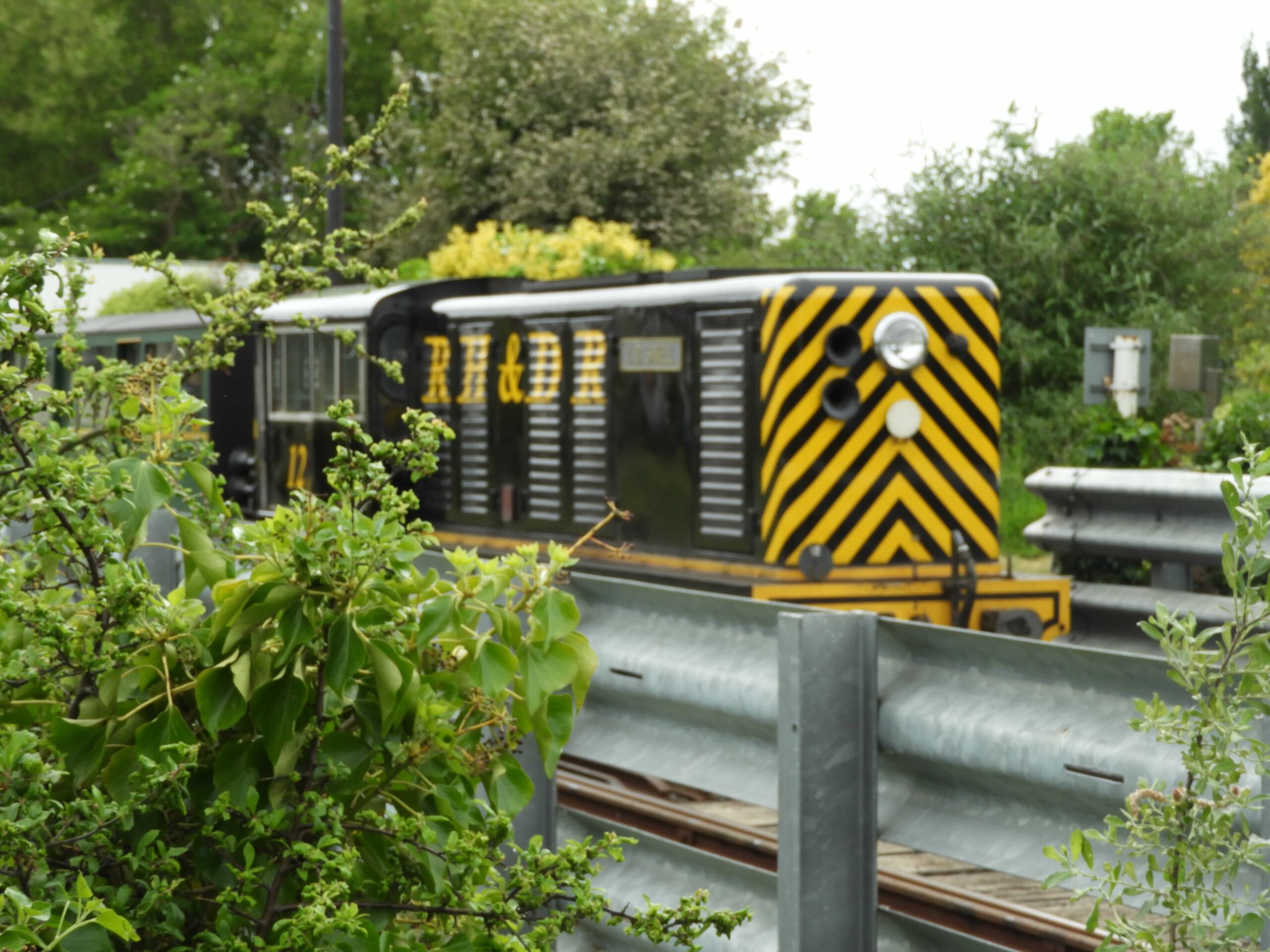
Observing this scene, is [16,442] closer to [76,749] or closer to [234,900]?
[76,749]

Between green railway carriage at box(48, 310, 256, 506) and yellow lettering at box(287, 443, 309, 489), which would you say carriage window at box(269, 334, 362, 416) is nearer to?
yellow lettering at box(287, 443, 309, 489)

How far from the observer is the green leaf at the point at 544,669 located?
199 centimetres

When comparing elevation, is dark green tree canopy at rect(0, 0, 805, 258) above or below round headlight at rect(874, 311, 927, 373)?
above

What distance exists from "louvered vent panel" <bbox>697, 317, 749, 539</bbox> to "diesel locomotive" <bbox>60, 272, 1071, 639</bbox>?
0.5 inches

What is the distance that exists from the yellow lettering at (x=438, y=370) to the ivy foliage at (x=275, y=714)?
27.4 ft

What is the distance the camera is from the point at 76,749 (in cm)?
195

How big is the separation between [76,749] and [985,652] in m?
1.17

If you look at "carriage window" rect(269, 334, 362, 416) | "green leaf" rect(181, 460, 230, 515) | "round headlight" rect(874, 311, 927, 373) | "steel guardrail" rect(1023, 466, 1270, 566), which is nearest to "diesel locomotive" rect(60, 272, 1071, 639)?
"round headlight" rect(874, 311, 927, 373)

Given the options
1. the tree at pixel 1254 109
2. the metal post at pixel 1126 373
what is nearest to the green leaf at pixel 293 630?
the metal post at pixel 1126 373

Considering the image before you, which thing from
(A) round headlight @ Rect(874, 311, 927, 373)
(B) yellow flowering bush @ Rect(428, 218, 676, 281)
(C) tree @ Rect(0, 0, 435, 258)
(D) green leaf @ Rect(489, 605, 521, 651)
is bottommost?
(D) green leaf @ Rect(489, 605, 521, 651)

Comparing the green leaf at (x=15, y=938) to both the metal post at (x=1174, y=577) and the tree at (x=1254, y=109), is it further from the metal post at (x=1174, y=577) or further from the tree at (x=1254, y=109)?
the tree at (x=1254, y=109)

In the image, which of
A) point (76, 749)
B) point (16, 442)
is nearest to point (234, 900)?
point (76, 749)

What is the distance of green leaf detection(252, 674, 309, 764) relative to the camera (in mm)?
1881

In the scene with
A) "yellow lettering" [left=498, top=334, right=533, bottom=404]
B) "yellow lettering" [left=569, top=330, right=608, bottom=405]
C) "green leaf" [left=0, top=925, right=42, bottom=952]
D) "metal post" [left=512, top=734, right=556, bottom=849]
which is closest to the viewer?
"green leaf" [left=0, top=925, right=42, bottom=952]
